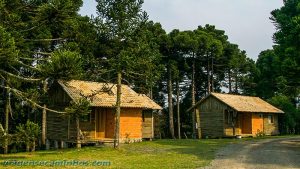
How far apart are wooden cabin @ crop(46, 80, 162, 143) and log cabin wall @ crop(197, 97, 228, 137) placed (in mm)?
9784

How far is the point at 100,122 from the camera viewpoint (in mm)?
32406

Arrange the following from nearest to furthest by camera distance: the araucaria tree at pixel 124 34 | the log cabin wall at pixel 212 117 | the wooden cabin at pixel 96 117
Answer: the araucaria tree at pixel 124 34 < the wooden cabin at pixel 96 117 < the log cabin wall at pixel 212 117

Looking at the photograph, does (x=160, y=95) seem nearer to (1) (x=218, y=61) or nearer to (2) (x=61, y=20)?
(1) (x=218, y=61)

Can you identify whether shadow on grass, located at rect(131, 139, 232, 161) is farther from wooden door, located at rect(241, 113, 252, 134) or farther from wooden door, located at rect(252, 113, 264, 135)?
wooden door, located at rect(252, 113, 264, 135)

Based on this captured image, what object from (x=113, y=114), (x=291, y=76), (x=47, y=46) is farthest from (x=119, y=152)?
(x=47, y=46)

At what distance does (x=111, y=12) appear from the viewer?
26500 millimetres

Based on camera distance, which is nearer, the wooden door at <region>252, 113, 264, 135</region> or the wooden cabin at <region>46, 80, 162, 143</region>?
the wooden cabin at <region>46, 80, 162, 143</region>

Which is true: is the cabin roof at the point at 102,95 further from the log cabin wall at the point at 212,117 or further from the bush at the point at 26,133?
the bush at the point at 26,133

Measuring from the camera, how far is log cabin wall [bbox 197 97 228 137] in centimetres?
4238

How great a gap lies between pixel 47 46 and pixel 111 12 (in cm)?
1404

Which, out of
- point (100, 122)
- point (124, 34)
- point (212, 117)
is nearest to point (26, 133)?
point (124, 34)

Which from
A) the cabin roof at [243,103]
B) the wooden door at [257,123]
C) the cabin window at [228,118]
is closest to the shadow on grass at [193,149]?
the cabin roof at [243,103]

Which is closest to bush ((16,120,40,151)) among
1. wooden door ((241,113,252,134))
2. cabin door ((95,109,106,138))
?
cabin door ((95,109,106,138))

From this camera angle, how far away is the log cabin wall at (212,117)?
42375 mm
